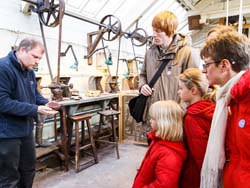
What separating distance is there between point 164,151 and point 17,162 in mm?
1236

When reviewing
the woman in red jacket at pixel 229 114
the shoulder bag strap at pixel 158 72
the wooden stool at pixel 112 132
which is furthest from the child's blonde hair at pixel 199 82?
the wooden stool at pixel 112 132

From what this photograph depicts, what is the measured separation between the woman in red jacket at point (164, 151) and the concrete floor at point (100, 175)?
1528mm

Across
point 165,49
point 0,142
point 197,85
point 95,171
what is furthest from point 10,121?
point 95,171

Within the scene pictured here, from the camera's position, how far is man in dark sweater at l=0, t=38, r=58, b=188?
1760 millimetres

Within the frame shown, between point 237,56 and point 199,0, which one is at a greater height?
point 199,0

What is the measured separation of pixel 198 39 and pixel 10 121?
6.19 m

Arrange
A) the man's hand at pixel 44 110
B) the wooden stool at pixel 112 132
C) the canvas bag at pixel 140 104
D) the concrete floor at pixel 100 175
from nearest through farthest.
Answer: the canvas bag at pixel 140 104 → the man's hand at pixel 44 110 → the concrete floor at pixel 100 175 → the wooden stool at pixel 112 132

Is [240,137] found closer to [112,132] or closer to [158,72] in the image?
[158,72]

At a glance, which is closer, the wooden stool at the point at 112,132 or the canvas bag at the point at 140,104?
the canvas bag at the point at 140,104

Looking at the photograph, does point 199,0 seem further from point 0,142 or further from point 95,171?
point 0,142

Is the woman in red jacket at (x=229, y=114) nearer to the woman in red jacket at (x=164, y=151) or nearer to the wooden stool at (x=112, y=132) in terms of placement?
the woman in red jacket at (x=164, y=151)

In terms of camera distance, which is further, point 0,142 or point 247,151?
point 0,142

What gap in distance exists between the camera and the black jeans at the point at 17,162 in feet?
5.91

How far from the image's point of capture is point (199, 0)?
20.6ft
